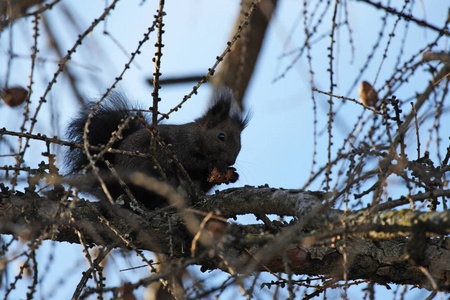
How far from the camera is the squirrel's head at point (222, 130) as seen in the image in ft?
12.4

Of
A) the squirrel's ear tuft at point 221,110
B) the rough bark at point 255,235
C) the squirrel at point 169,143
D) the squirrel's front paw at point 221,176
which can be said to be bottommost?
the rough bark at point 255,235

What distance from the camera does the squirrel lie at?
335cm

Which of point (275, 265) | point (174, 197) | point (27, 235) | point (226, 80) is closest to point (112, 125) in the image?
point (226, 80)

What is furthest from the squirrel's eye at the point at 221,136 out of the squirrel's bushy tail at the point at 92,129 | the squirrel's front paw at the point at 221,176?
the squirrel's bushy tail at the point at 92,129

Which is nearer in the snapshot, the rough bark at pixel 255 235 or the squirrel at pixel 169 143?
the rough bark at pixel 255 235

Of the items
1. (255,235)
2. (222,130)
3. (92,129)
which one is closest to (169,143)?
(92,129)

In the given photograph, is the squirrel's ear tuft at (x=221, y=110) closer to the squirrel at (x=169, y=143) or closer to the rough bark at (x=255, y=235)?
the squirrel at (x=169, y=143)

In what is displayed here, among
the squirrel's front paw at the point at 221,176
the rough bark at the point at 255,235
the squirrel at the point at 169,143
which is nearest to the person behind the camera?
the rough bark at the point at 255,235

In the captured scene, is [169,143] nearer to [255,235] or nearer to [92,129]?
[92,129]

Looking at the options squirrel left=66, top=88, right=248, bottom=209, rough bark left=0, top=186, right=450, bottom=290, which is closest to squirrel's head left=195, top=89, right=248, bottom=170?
squirrel left=66, top=88, right=248, bottom=209

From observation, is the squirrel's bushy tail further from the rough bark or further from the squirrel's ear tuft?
the rough bark

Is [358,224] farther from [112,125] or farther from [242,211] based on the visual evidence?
[112,125]

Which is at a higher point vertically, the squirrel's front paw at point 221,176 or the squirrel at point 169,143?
the squirrel at point 169,143

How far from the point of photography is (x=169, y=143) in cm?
335
